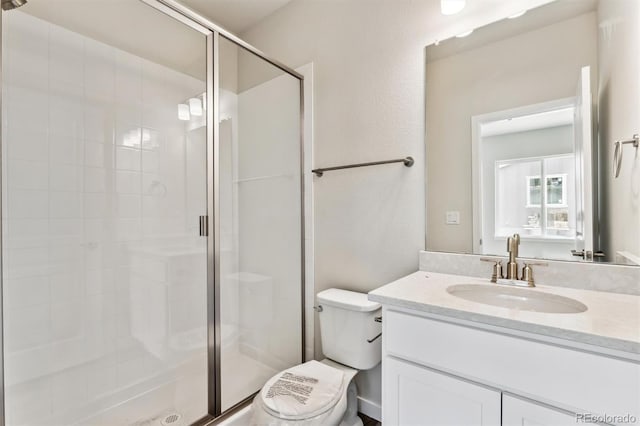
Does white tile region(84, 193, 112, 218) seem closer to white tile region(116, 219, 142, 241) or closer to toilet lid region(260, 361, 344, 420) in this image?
white tile region(116, 219, 142, 241)

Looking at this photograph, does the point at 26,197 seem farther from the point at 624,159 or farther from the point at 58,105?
the point at 624,159

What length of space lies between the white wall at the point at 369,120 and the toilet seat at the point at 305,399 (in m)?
0.40

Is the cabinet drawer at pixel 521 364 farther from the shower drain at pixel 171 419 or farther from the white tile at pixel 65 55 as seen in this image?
the white tile at pixel 65 55

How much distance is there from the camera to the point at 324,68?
73.4 inches

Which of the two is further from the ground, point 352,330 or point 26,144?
point 26,144

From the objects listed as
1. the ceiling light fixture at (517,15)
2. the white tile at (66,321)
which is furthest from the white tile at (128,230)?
the ceiling light fixture at (517,15)

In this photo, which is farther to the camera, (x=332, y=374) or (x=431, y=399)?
(x=332, y=374)

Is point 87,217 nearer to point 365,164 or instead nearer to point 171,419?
point 171,419

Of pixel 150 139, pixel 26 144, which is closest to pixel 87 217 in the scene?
pixel 26 144

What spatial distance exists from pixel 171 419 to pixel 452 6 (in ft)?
7.77

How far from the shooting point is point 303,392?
1271 millimetres

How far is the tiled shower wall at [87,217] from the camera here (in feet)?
4.21

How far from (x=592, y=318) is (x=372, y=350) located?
93 cm

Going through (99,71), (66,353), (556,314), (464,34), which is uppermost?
(464,34)
